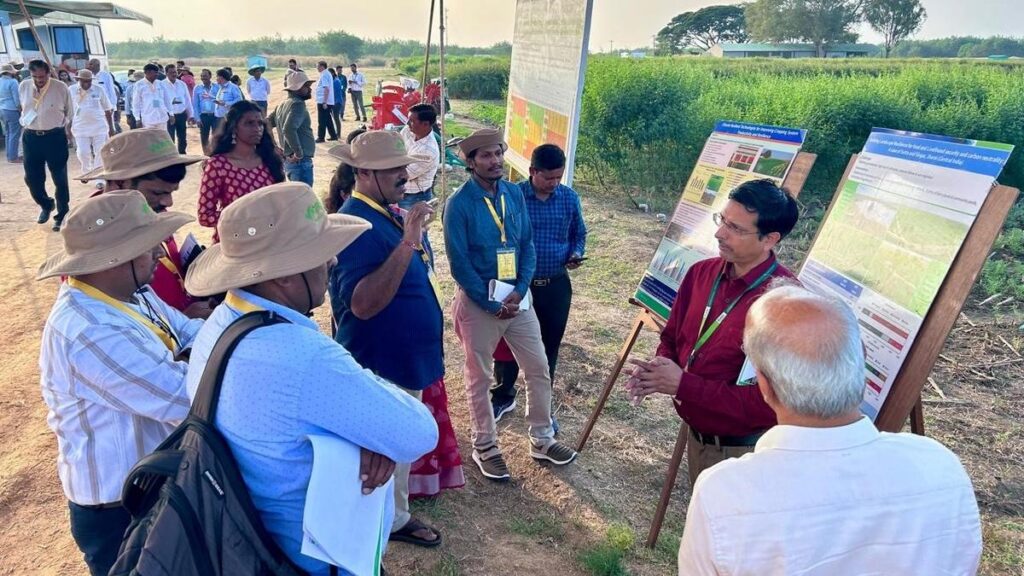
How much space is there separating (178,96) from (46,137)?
19.8ft

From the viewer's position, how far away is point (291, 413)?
5.02ft

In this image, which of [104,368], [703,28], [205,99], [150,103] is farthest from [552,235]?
[703,28]

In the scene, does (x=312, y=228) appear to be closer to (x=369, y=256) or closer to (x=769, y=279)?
(x=369, y=256)

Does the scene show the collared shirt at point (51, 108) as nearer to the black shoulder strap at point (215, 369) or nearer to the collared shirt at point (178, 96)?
the collared shirt at point (178, 96)

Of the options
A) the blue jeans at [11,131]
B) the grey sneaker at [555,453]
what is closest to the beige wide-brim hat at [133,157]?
the grey sneaker at [555,453]

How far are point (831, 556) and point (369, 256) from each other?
213 cm

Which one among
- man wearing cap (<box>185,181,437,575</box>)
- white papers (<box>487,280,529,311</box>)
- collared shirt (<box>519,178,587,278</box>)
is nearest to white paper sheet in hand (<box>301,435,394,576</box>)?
man wearing cap (<box>185,181,437,575</box>)

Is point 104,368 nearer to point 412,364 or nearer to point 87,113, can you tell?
point 412,364

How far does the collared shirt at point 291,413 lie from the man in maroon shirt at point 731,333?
124cm

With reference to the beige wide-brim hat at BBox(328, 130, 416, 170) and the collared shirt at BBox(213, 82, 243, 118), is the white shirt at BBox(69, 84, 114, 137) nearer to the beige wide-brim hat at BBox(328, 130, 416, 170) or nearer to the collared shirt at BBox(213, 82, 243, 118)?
the collared shirt at BBox(213, 82, 243, 118)

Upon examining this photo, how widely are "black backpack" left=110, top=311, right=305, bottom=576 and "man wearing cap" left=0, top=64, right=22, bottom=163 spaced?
1427cm

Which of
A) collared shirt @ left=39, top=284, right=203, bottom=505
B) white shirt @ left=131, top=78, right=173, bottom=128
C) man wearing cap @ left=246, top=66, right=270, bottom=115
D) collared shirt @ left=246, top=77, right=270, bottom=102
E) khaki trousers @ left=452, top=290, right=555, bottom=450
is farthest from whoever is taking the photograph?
collared shirt @ left=246, top=77, right=270, bottom=102

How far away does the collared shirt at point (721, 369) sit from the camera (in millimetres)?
2473

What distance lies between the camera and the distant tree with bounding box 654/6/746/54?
256 feet
